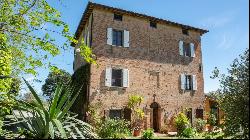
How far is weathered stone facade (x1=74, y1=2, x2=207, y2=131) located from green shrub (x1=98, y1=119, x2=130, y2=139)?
1879mm

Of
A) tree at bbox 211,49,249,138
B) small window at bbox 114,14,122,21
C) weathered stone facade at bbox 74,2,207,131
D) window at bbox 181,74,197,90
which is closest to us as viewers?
tree at bbox 211,49,249,138

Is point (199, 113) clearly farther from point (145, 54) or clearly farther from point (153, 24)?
point (153, 24)

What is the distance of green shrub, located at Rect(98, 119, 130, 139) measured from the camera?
49.6ft

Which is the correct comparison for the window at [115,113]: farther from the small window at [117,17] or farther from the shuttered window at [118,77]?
the small window at [117,17]

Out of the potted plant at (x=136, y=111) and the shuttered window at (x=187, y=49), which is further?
the shuttered window at (x=187, y=49)

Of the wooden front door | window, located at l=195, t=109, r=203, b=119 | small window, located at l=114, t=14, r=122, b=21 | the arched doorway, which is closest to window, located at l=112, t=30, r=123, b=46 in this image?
small window, located at l=114, t=14, r=122, b=21

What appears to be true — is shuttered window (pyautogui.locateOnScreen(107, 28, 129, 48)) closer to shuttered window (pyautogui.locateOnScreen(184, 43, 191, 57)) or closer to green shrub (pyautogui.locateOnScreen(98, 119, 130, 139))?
shuttered window (pyautogui.locateOnScreen(184, 43, 191, 57))

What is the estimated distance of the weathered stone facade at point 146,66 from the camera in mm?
18906

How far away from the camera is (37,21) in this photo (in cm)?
1123

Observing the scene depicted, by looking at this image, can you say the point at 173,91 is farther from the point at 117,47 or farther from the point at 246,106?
the point at 246,106

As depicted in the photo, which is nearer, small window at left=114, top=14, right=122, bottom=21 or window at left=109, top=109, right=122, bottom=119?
window at left=109, top=109, right=122, bottom=119

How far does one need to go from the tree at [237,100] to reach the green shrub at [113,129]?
992 cm

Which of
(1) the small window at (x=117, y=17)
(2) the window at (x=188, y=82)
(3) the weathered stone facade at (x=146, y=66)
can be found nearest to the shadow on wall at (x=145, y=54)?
(3) the weathered stone facade at (x=146, y=66)

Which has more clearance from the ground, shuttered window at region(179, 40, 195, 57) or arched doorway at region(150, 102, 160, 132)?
shuttered window at region(179, 40, 195, 57)
